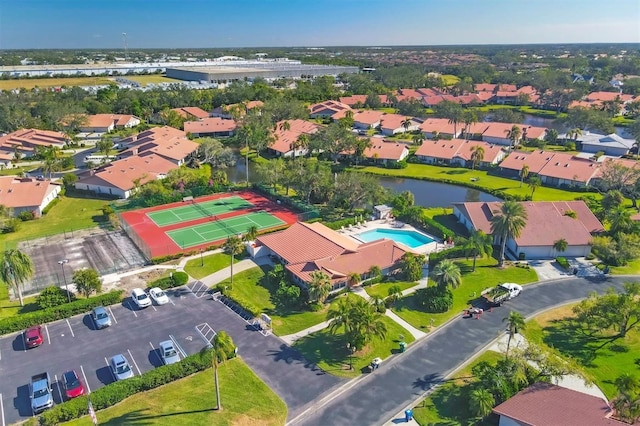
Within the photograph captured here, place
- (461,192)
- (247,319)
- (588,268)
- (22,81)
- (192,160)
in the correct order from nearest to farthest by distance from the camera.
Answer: (247,319) < (588,268) < (461,192) < (192,160) < (22,81)

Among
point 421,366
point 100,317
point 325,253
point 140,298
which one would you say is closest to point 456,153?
point 325,253

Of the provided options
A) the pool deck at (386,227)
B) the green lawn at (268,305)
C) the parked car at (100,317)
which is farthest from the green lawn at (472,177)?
the parked car at (100,317)

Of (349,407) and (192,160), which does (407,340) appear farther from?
(192,160)

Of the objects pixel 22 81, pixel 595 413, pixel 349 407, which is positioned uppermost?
pixel 22 81

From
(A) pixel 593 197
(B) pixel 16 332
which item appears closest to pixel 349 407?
(B) pixel 16 332

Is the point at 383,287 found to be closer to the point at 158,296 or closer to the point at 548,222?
the point at 158,296

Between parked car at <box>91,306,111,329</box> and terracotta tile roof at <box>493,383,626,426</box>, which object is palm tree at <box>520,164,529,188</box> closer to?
terracotta tile roof at <box>493,383,626,426</box>
